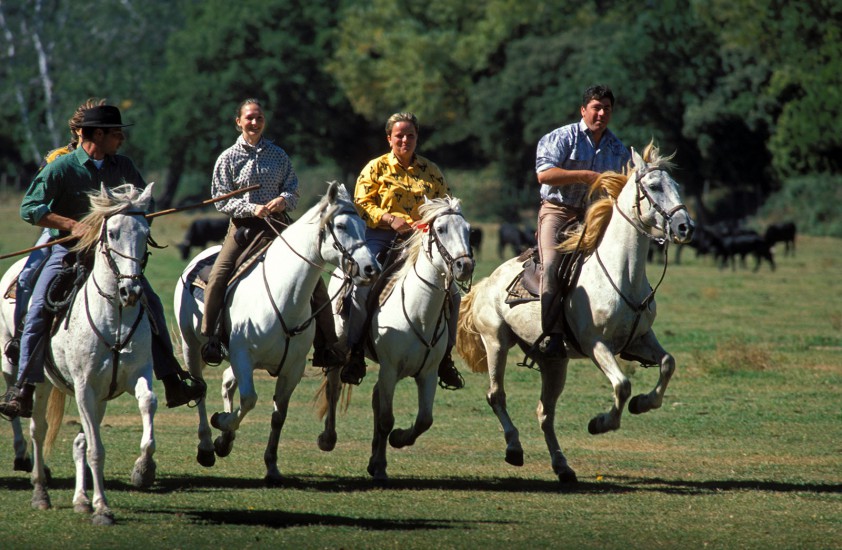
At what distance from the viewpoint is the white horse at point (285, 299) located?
965cm

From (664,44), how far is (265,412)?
46.4 meters

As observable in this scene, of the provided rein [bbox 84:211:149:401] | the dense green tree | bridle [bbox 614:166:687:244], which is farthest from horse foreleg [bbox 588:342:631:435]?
the dense green tree

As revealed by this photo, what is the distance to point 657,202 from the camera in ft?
33.2

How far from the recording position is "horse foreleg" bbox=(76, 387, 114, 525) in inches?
325

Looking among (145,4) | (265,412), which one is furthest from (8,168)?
(265,412)

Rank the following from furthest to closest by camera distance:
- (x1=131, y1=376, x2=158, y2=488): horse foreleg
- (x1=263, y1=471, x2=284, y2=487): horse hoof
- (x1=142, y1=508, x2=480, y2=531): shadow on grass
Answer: (x1=263, y1=471, x2=284, y2=487): horse hoof
(x1=142, y1=508, x2=480, y2=531): shadow on grass
(x1=131, y1=376, x2=158, y2=488): horse foreleg

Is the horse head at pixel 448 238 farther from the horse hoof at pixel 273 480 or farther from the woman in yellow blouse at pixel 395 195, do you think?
the horse hoof at pixel 273 480

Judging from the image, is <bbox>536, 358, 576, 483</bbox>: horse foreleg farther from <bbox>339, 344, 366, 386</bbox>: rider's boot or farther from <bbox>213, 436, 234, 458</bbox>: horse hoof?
<bbox>213, 436, 234, 458</bbox>: horse hoof

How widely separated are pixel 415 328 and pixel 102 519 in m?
3.03

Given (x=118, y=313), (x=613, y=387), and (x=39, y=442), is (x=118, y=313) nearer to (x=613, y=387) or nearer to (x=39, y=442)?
(x=39, y=442)

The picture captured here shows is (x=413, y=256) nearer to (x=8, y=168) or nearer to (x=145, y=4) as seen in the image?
(x=8, y=168)

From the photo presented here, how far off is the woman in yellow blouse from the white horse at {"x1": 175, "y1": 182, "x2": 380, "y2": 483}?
812 mm

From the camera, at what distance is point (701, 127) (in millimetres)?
54719

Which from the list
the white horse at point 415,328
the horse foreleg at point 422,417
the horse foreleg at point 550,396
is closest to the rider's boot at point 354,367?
the white horse at point 415,328
